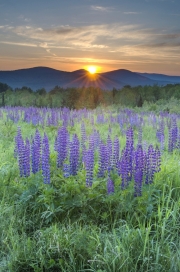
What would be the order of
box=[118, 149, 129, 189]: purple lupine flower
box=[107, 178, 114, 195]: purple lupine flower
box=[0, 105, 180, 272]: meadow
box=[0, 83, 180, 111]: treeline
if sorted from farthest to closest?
box=[0, 83, 180, 111]: treeline
box=[118, 149, 129, 189]: purple lupine flower
box=[107, 178, 114, 195]: purple lupine flower
box=[0, 105, 180, 272]: meadow

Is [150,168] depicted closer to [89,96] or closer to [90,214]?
[90,214]

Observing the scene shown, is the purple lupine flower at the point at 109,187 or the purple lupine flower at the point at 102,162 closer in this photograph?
the purple lupine flower at the point at 109,187

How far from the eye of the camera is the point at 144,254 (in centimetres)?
328

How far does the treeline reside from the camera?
2503 cm

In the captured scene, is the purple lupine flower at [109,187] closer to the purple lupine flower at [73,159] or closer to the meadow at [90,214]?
the meadow at [90,214]

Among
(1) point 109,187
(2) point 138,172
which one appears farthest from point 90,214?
(2) point 138,172

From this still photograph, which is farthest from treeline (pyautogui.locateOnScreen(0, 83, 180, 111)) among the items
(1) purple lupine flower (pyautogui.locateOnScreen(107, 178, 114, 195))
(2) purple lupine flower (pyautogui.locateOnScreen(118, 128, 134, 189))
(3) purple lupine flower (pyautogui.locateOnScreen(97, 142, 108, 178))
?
(1) purple lupine flower (pyautogui.locateOnScreen(107, 178, 114, 195))

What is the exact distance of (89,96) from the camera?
25.0m

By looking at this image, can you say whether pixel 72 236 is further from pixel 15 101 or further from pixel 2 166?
pixel 15 101

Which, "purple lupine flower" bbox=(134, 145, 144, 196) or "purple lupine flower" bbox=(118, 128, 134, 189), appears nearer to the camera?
"purple lupine flower" bbox=(134, 145, 144, 196)

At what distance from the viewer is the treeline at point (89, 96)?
25.0 m

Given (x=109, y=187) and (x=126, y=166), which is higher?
(x=126, y=166)

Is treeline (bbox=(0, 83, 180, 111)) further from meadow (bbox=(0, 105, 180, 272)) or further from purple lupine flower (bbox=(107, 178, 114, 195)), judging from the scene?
purple lupine flower (bbox=(107, 178, 114, 195))

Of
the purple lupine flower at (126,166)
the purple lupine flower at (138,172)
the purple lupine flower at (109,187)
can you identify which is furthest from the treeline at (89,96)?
the purple lupine flower at (109,187)
